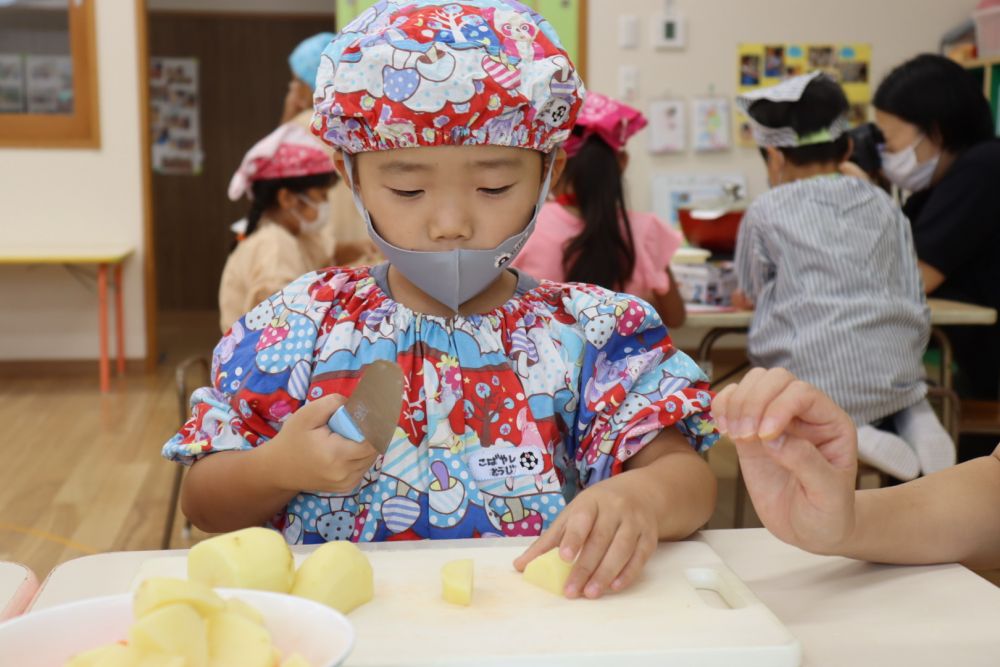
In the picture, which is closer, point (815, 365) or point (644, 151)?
point (815, 365)

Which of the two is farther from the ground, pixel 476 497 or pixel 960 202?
pixel 960 202

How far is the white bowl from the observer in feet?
1.93

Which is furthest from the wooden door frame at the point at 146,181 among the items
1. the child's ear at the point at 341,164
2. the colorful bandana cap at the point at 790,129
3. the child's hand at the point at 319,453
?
the child's hand at the point at 319,453

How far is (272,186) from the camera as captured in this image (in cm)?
338

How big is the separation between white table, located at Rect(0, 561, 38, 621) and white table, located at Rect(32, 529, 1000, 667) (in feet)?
0.05

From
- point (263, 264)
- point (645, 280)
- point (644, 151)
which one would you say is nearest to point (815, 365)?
point (645, 280)

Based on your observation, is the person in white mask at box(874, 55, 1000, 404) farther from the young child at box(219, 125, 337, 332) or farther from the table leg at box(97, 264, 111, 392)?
the table leg at box(97, 264, 111, 392)

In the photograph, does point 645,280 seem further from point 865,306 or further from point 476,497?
point 476,497

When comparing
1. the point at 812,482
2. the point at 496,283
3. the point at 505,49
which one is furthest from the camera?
the point at 496,283

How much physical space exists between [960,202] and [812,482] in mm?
2780

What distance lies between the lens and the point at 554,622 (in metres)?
0.78

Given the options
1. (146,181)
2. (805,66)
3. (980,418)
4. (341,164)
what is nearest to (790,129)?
(980,418)

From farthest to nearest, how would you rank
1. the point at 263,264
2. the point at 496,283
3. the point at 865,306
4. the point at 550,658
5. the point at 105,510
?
the point at 105,510, the point at 263,264, the point at 865,306, the point at 496,283, the point at 550,658

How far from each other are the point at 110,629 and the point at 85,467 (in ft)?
12.2
